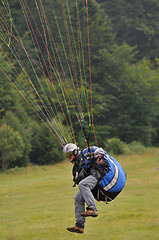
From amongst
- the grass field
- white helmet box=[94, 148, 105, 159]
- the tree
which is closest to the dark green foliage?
the tree

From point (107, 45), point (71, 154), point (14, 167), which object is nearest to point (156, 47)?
point (107, 45)

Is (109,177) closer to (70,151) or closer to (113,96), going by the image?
(70,151)

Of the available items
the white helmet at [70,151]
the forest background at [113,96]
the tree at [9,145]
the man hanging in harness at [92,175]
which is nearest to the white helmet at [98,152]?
the man hanging in harness at [92,175]

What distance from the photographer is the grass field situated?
10.9m

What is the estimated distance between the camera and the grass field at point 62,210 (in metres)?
10.9

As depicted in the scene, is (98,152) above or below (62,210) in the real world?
above

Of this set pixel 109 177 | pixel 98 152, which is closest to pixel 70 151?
pixel 98 152

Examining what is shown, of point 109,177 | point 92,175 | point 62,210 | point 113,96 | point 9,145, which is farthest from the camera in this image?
point 113,96

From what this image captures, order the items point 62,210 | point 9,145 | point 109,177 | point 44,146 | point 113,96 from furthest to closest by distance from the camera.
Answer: point 113,96 → point 44,146 → point 9,145 → point 62,210 → point 109,177

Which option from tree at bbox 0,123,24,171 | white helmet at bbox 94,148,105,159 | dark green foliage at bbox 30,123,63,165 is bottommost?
dark green foliage at bbox 30,123,63,165

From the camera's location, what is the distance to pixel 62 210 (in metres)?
13.8

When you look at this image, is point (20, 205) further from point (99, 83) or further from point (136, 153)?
point (99, 83)

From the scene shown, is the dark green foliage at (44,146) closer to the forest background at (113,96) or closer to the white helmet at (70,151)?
the forest background at (113,96)

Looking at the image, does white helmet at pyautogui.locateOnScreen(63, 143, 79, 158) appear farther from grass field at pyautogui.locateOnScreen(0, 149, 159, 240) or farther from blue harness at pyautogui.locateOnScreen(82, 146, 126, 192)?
grass field at pyautogui.locateOnScreen(0, 149, 159, 240)
